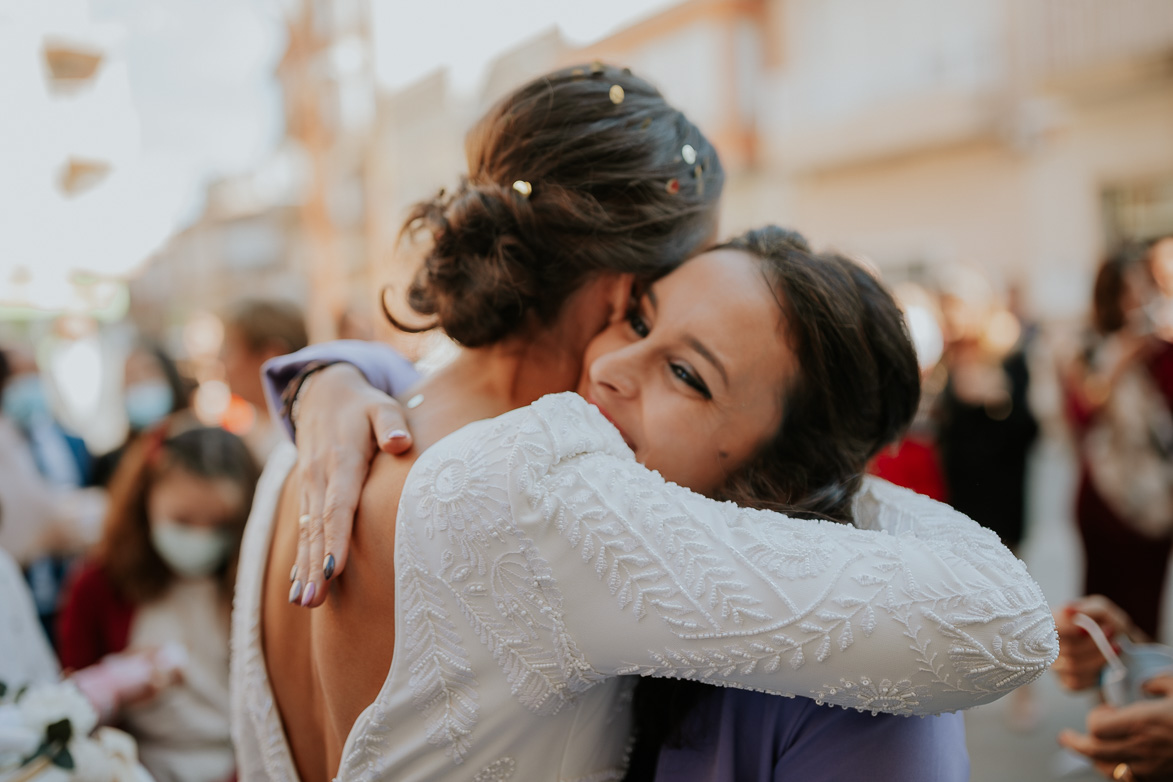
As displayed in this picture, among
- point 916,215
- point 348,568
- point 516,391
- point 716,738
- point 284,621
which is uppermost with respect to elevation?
point 516,391

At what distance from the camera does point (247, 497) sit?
2656mm

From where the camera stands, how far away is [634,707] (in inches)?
48.8

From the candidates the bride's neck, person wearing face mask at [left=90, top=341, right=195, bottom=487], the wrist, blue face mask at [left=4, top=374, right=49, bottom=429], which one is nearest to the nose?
the bride's neck

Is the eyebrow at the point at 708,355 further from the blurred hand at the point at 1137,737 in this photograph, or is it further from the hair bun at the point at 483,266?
the blurred hand at the point at 1137,737

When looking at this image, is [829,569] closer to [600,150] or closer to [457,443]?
[457,443]

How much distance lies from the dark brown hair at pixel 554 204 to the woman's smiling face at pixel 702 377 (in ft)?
0.45

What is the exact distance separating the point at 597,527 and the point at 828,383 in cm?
63

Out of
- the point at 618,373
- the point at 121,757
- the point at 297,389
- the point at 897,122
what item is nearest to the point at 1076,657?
the point at 618,373

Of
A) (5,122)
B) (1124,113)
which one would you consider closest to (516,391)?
(5,122)

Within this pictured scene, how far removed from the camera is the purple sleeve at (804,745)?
108 centimetres

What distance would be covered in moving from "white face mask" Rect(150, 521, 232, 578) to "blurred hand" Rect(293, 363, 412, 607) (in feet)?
4.17

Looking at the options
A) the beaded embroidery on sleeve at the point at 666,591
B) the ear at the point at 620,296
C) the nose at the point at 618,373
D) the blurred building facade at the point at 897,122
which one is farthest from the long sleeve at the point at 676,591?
the blurred building facade at the point at 897,122

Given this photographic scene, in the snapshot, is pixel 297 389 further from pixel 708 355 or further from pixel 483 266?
pixel 708 355

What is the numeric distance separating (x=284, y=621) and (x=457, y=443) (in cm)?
56
